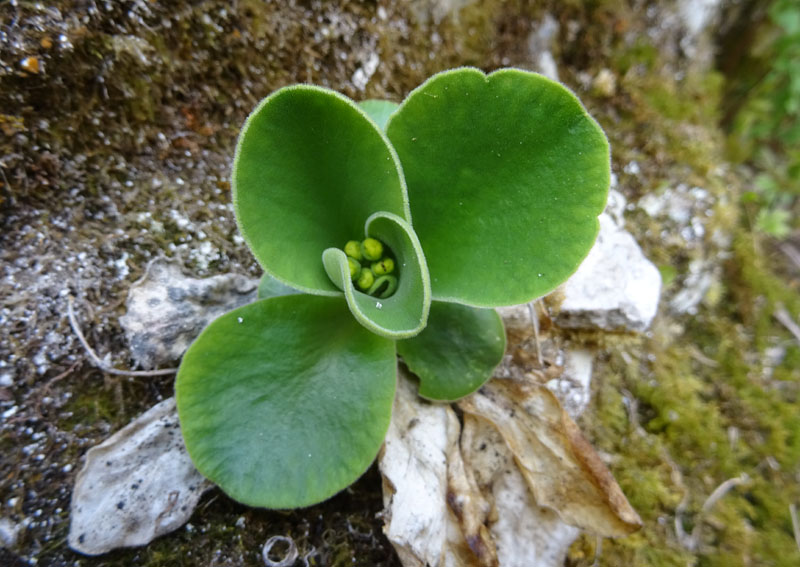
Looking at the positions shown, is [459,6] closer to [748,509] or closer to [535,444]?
[535,444]

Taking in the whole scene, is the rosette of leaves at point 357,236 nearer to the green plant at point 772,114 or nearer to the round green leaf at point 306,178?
the round green leaf at point 306,178

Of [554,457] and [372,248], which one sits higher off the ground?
[372,248]

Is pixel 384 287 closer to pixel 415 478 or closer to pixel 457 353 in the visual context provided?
pixel 457 353

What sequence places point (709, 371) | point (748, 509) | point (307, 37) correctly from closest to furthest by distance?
point (307, 37)
point (748, 509)
point (709, 371)

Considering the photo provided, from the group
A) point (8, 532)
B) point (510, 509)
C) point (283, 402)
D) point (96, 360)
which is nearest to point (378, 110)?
point (283, 402)

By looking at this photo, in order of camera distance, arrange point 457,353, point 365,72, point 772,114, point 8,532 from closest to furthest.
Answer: point 8,532 → point 457,353 → point 365,72 → point 772,114

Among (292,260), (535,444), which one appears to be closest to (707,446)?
(535,444)

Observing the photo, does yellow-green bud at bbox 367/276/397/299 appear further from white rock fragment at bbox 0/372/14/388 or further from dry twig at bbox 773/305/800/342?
dry twig at bbox 773/305/800/342

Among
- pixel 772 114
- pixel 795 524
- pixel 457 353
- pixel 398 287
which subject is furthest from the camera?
pixel 772 114
